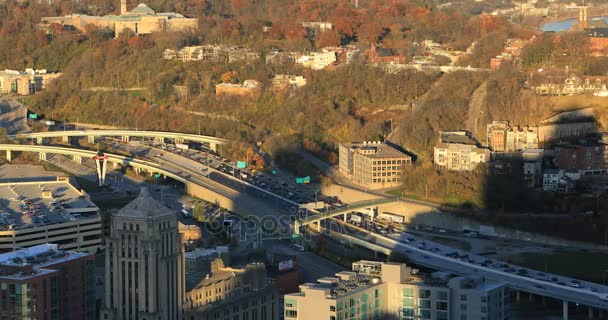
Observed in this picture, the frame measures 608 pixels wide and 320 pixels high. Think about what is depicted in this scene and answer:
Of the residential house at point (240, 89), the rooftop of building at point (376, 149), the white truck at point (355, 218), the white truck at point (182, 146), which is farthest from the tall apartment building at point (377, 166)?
the residential house at point (240, 89)

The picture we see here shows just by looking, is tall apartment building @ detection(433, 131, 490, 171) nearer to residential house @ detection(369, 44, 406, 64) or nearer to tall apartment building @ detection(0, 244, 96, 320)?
residential house @ detection(369, 44, 406, 64)

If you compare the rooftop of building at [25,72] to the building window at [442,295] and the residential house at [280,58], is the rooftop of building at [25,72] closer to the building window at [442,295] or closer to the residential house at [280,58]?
the residential house at [280,58]

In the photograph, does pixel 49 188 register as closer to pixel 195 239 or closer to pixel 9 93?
pixel 195 239

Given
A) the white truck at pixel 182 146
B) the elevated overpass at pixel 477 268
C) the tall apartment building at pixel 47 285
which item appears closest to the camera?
the tall apartment building at pixel 47 285

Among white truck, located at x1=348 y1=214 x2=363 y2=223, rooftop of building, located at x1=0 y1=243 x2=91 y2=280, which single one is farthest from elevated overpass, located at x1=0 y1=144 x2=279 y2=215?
rooftop of building, located at x1=0 y1=243 x2=91 y2=280

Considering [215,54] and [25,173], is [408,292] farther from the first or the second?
[215,54]

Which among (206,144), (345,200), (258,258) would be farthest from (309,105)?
(258,258)
